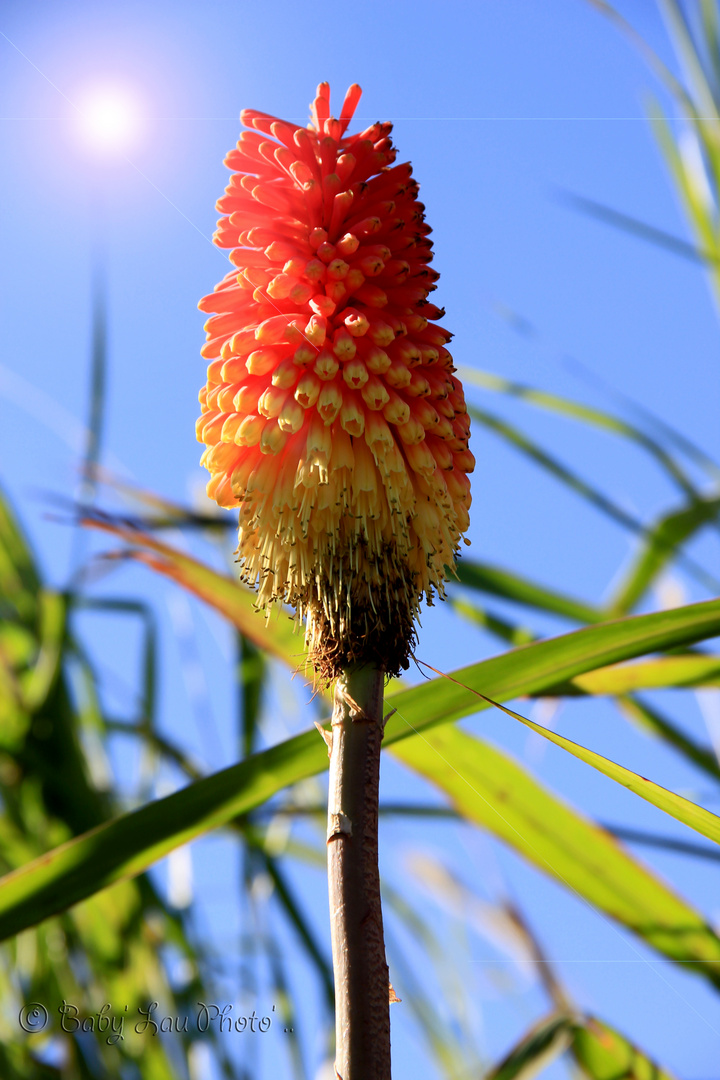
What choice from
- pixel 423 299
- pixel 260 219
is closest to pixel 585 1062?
pixel 423 299

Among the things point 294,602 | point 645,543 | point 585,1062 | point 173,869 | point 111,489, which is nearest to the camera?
point 294,602

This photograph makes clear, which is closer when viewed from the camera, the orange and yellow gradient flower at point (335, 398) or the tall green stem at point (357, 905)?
the tall green stem at point (357, 905)

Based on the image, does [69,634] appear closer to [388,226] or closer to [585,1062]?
[585,1062]

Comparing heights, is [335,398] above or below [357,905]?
above

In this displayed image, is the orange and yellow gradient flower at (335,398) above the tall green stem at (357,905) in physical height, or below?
above

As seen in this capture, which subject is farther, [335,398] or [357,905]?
[335,398]
